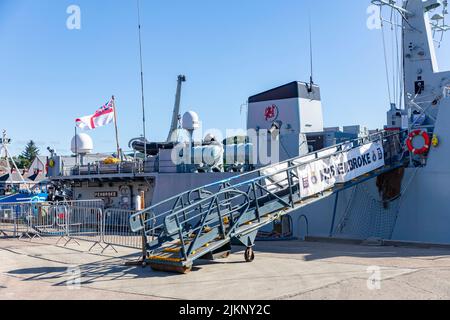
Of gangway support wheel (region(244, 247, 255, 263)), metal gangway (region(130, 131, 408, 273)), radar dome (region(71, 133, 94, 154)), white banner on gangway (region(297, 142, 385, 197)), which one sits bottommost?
gangway support wheel (region(244, 247, 255, 263))

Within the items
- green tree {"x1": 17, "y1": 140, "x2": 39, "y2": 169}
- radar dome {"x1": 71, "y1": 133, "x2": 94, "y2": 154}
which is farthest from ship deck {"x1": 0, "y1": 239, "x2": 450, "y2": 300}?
green tree {"x1": 17, "y1": 140, "x2": 39, "y2": 169}

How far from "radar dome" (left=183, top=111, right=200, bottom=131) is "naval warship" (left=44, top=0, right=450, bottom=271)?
0.04m

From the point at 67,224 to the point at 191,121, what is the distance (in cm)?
684

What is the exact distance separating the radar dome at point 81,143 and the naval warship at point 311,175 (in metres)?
3.86

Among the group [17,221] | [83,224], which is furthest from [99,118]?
[83,224]

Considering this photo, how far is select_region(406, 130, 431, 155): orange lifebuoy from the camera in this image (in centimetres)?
1294

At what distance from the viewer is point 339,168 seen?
494 inches

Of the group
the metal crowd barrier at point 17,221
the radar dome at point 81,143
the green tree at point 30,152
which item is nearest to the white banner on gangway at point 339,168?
the metal crowd barrier at point 17,221

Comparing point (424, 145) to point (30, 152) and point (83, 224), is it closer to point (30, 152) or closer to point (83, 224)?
point (83, 224)

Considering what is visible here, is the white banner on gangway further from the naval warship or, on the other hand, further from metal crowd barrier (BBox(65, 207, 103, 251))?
metal crowd barrier (BBox(65, 207, 103, 251))

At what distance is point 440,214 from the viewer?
41.2 ft
